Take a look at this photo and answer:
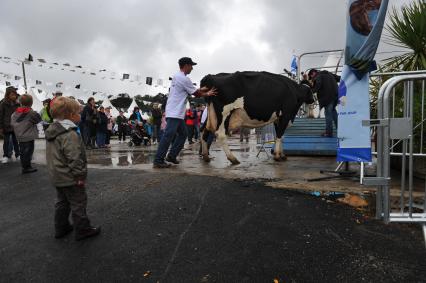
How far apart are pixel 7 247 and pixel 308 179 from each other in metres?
3.40

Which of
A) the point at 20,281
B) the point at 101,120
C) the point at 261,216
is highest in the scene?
the point at 101,120

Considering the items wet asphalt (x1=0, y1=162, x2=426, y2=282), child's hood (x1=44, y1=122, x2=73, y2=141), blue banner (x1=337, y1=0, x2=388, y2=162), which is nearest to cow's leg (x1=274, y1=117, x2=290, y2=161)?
blue banner (x1=337, y1=0, x2=388, y2=162)

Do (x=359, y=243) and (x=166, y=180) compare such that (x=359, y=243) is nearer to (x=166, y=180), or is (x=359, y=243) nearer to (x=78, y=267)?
(x=78, y=267)

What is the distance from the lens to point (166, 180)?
4855mm

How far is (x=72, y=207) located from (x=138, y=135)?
10933 millimetres

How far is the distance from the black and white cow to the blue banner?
206cm

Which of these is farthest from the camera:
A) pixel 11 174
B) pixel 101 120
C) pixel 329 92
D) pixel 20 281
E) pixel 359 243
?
pixel 101 120

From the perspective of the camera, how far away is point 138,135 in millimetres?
14031

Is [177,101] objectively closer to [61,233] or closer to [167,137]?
[167,137]

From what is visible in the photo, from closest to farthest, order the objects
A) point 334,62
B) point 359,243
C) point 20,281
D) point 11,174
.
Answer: point 20,281 → point 359,243 → point 11,174 → point 334,62

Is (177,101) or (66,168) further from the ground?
(177,101)

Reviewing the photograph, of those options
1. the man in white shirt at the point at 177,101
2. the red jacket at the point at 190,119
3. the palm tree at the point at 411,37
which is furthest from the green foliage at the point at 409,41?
the red jacket at the point at 190,119

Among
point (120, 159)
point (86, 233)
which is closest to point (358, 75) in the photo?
point (86, 233)

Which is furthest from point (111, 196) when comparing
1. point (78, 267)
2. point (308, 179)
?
point (308, 179)
